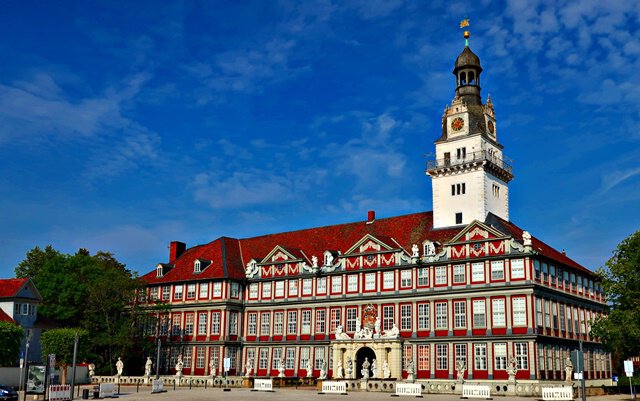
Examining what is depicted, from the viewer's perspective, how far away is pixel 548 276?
203 ft

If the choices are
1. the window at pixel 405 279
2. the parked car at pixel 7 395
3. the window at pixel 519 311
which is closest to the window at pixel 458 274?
the window at pixel 405 279

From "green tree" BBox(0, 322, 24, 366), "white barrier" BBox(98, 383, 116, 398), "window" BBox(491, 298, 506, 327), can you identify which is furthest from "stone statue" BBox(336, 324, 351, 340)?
"green tree" BBox(0, 322, 24, 366)

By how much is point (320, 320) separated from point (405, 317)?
9.72m

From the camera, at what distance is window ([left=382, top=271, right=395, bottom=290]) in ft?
222

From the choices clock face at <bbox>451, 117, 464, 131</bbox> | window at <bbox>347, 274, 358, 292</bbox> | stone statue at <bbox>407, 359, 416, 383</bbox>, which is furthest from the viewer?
clock face at <bbox>451, 117, 464, 131</bbox>

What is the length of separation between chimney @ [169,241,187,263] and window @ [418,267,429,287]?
33760 mm

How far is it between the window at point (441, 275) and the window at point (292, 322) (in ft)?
53.9

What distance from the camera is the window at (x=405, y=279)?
66.6 metres

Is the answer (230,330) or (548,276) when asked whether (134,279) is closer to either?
(230,330)

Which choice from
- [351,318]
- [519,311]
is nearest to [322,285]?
[351,318]

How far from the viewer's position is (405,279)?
66875 mm

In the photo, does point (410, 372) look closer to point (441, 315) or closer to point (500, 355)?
point (441, 315)

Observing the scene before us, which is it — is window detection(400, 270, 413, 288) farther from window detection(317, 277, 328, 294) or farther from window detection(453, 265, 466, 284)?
window detection(317, 277, 328, 294)

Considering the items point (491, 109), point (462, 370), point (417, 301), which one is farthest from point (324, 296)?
point (491, 109)
